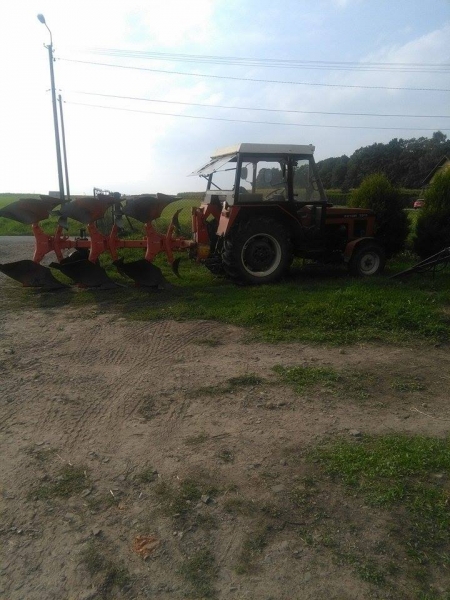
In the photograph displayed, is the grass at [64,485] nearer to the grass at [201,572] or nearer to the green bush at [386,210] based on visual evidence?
the grass at [201,572]

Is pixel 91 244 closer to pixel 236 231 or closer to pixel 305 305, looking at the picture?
pixel 236 231

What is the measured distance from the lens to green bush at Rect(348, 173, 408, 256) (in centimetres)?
1073

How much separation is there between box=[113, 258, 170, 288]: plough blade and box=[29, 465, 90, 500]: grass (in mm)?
5464

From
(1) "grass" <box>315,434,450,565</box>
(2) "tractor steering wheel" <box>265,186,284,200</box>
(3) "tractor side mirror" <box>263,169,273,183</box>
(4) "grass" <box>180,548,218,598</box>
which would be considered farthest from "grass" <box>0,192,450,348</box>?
(4) "grass" <box>180,548,218,598</box>

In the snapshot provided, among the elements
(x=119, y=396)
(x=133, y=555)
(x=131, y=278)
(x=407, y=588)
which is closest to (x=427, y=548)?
(x=407, y=588)

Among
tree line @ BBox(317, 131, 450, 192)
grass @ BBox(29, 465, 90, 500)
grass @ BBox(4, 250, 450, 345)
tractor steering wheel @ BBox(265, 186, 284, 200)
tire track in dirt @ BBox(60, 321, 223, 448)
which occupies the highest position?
tree line @ BBox(317, 131, 450, 192)

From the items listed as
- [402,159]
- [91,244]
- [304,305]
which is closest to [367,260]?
[304,305]

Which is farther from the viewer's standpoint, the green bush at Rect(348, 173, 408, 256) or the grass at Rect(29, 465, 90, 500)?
the green bush at Rect(348, 173, 408, 256)

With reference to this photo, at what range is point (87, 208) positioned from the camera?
8.64 metres

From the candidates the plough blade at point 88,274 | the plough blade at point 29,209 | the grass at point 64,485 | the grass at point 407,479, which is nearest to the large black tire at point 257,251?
the plough blade at point 88,274

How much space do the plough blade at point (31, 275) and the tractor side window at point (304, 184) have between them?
4226 mm

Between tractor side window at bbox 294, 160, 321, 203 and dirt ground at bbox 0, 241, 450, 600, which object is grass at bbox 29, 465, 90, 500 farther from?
tractor side window at bbox 294, 160, 321, 203

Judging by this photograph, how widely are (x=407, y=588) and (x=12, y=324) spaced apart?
5.70 meters

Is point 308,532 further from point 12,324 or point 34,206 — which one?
point 34,206
